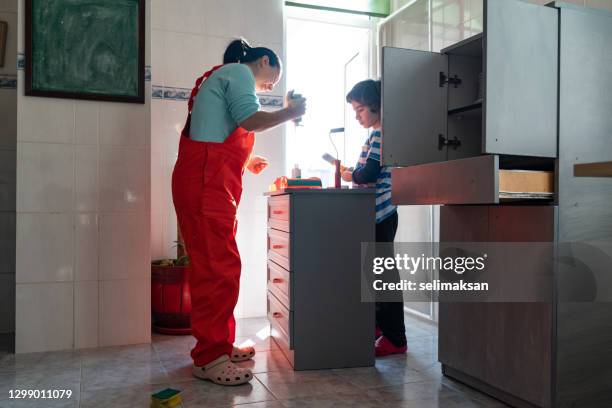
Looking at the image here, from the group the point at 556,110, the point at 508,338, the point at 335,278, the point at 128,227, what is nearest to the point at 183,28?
the point at 128,227

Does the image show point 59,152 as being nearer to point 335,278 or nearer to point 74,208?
point 74,208

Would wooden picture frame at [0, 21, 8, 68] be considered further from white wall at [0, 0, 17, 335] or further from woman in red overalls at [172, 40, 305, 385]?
woman in red overalls at [172, 40, 305, 385]

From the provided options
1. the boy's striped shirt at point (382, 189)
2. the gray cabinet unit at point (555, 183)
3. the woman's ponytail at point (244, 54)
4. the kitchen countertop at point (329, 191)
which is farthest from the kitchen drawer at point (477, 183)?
the woman's ponytail at point (244, 54)

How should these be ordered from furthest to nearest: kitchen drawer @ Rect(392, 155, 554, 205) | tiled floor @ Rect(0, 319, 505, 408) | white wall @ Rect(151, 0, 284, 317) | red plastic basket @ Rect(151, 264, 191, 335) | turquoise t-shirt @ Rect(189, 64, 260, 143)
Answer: white wall @ Rect(151, 0, 284, 317) → red plastic basket @ Rect(151, 264, 191, 335) → turquoise t-shirt @ Rect(189, 64, 260, 143) → tiled floor @ Rect(0, 319, 505, 408) → kitchen drawer @ Rect(392, 155, 554, 205)

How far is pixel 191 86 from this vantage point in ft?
10.7

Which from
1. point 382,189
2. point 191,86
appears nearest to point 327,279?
point 382,189

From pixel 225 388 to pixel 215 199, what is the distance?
727 millimetres

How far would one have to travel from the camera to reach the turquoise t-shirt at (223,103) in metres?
2.05

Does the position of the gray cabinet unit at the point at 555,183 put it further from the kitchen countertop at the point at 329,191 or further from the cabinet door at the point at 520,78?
the kitchen countertop at the point at 329,191

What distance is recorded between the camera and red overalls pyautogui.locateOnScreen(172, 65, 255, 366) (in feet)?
6.73

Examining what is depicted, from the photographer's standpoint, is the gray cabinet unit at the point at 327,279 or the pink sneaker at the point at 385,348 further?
the pink sneaker at the point at 385,348

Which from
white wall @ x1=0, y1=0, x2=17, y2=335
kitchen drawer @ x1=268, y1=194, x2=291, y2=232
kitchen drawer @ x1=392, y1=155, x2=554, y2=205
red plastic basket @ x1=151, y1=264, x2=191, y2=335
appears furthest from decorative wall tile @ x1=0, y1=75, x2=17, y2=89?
kitchen drawer @ x1=392, y1=155, x2=554, y2=205

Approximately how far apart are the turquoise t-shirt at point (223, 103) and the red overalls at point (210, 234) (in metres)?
0.04

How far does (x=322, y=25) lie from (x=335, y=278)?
2.19 metres
